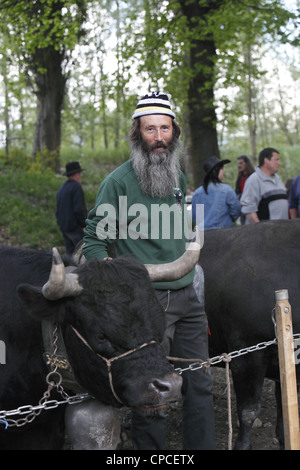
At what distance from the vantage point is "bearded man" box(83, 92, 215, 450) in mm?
3389

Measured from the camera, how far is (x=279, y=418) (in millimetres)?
4547

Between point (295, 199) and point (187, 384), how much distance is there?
400 centimetres

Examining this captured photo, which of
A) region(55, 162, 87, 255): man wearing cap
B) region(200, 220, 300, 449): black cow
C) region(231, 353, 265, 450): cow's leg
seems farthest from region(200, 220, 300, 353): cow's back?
region(55, 162, 87, 255): man wearing cap

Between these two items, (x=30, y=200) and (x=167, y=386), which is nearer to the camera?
(x=167, y=386)

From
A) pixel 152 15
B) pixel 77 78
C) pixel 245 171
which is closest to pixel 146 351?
pixel 245 171

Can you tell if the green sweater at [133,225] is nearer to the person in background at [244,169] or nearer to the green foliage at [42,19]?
the person in background at [244,169]

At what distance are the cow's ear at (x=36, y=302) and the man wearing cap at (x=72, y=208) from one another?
6615mm

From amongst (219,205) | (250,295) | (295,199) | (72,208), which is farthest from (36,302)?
(72,208)

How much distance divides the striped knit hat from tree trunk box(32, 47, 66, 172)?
14126 millimetres

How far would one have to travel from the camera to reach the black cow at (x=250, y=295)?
4.16 m

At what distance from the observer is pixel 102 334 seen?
9.11 ft

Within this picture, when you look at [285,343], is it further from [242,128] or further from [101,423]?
[242,128]

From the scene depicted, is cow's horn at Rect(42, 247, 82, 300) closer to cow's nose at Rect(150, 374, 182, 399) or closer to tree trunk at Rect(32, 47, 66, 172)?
cow's nose at Rect(150, 374, 182, 399)

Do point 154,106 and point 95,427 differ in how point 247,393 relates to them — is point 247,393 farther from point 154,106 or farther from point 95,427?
point 154,106
